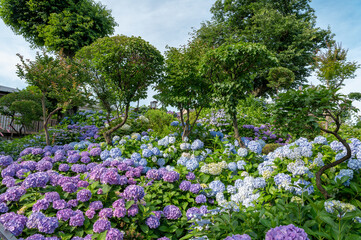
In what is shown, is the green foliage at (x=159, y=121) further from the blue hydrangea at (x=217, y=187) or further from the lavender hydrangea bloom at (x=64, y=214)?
the lavender hydrangea bloom at (x=64, y=214)

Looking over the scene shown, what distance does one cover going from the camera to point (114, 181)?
259cm

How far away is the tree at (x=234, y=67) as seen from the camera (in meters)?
4.87

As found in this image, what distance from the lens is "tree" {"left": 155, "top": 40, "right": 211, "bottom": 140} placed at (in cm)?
552

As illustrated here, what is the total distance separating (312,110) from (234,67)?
10.2ft

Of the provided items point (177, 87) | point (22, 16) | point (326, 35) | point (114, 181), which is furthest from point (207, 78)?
point (326, 35)

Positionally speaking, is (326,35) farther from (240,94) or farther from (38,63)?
(38,63)

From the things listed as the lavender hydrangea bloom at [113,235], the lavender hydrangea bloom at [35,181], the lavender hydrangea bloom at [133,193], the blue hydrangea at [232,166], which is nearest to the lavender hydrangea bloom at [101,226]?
the lavender hydrangea bloom at [113,235]

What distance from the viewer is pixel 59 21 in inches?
506

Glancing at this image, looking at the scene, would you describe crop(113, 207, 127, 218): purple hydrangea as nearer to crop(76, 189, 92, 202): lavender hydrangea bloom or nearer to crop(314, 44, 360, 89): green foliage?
crop(76, 189, 92, 202): lavender hydrangea bloom

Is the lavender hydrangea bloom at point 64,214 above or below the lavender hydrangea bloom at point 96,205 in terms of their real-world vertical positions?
below

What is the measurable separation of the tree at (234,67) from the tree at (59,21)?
10083 mm

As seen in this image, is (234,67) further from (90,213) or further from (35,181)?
(35,181)

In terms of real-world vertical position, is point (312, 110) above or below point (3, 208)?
above

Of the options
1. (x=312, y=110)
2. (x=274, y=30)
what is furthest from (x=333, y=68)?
(x=312, y=110)
